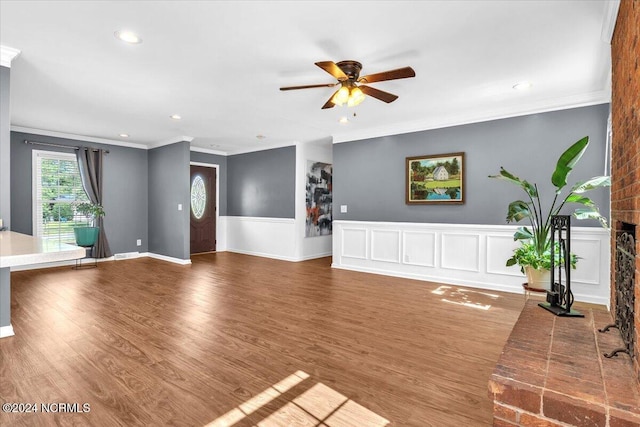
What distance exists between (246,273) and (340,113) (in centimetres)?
306

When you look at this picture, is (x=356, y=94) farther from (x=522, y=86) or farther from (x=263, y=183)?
(x=263, y=183)

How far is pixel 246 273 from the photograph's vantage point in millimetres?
5734

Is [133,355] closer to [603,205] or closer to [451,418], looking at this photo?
[451,418]

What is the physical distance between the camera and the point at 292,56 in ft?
9.86

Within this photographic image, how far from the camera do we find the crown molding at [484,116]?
157 inches

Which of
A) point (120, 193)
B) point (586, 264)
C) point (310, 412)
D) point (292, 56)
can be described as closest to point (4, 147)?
point (292, 56)

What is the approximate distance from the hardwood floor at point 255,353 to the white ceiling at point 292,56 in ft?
8.17

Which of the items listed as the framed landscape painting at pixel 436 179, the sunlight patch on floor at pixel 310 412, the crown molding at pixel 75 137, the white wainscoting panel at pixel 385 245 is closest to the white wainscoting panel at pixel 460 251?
the framed landscape painting at pixel 436 179

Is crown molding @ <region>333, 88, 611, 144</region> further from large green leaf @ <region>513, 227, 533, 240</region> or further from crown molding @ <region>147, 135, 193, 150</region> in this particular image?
crown molding @ <region>147, 135, 193, 150</region>

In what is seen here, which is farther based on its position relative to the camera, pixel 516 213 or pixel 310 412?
pixel 516 213

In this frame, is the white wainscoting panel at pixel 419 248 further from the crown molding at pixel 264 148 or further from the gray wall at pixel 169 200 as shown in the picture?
the gray wall at pixel 169 200

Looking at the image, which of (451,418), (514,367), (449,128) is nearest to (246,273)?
(449,128)

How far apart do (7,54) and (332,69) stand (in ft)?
9.19

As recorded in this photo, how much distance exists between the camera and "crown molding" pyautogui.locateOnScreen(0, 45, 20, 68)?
9.32 feet
